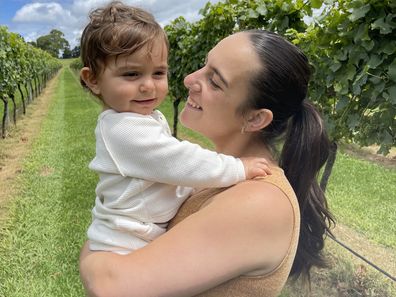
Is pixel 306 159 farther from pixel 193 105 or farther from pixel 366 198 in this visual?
pixel 366 198

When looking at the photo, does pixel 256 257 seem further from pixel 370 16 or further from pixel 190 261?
pixel 370 16

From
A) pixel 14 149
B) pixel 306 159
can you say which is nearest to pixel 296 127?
pixel 306 159

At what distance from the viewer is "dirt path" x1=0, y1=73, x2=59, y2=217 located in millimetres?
8047

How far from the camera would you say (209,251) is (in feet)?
4.18

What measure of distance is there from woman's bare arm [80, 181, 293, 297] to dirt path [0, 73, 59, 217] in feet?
19.6

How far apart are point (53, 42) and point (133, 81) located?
141192 millimetres

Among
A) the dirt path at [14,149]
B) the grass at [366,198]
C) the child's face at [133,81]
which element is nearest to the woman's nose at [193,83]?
the child's face at [133,81]

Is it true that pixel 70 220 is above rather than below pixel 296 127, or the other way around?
below

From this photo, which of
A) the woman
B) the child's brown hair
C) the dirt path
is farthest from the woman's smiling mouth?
the dirt path

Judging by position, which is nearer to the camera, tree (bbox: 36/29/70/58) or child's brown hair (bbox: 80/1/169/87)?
child's brown hair (bbox: 80/1/169/87)

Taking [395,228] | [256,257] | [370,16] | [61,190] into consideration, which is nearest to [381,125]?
[370,16]

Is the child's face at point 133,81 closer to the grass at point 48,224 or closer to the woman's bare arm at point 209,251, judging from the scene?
the woman's bare arm at point 209,251

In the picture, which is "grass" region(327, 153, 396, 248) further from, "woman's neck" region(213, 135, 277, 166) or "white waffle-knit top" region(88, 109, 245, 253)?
"white waffle-knit top" region(88, 109, 245, 253)

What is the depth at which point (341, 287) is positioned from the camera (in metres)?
4.79
